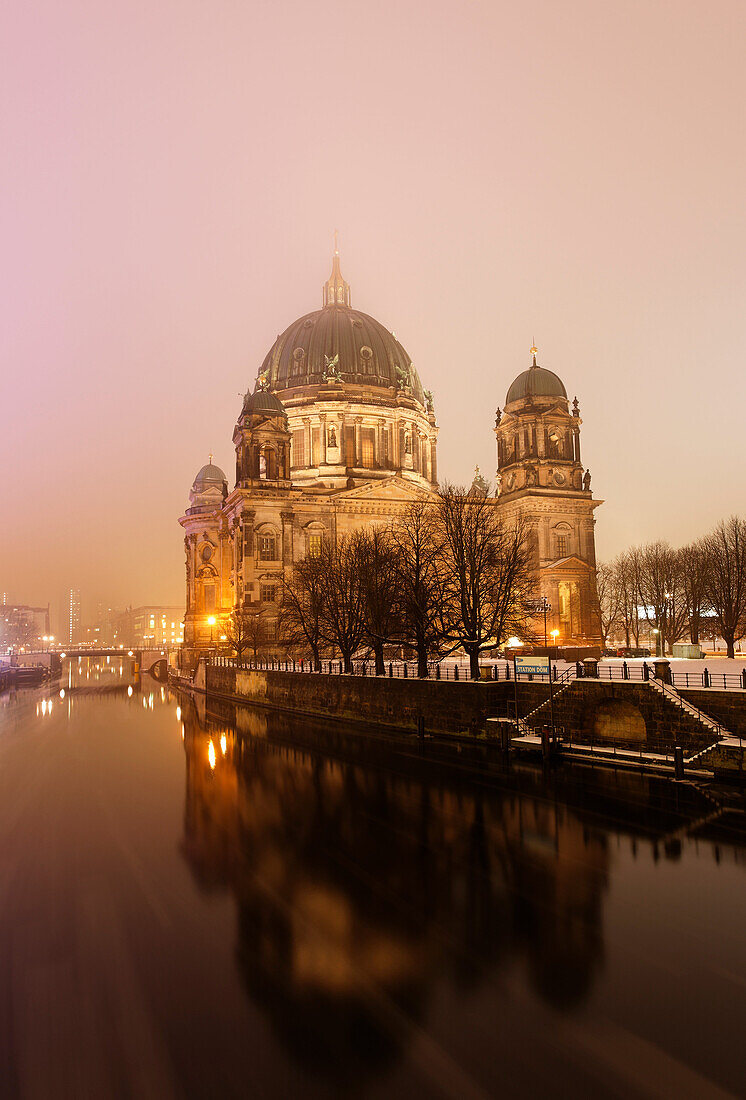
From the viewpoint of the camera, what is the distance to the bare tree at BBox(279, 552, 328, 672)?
58.2 m

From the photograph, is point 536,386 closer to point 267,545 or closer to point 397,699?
point 267,545

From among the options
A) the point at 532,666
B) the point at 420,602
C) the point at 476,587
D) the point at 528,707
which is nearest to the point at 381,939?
the point at 528,707

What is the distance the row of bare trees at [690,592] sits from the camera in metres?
56.2

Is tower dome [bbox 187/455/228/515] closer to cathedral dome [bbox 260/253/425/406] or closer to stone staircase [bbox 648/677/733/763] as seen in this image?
cathedral dome [bbox 260/253/425/406]

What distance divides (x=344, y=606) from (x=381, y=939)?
4011 cm

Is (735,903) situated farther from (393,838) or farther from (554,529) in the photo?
(554,529)

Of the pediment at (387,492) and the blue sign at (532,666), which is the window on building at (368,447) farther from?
the blue sign at (532,666)

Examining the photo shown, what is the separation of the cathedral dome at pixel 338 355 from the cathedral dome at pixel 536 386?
72.1 ft

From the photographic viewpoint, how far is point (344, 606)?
54.8 metres

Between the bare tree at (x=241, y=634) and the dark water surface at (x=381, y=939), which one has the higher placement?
the bare tree at (x=241, y=634)

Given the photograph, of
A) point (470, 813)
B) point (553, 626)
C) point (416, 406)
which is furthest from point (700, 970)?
point (416, 406)

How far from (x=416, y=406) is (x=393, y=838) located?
81.1 metres

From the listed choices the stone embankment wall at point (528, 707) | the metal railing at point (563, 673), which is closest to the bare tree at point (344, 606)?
the metal railing at point (563, 673)

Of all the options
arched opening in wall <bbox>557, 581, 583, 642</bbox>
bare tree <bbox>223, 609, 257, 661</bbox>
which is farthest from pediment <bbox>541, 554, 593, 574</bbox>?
bare tree <bbox>223, 609, 257, 661</bbox>
